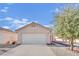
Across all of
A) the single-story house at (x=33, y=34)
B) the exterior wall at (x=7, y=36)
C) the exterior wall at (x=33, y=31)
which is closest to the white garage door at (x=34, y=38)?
the single-story house at (x=33, y=34)

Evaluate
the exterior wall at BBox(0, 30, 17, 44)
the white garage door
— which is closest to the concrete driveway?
the white garage door

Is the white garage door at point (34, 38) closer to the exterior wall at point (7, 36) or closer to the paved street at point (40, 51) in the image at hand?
the paved street at point (40, 51)

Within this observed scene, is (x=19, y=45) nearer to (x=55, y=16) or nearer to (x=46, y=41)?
(x=46, y=41)

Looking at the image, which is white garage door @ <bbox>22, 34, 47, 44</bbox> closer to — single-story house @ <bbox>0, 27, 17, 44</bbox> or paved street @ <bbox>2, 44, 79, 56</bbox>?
paved street @ <bbox>2, 44, 79, 56</bbox>

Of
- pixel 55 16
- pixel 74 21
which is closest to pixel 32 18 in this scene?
pixel 55 16

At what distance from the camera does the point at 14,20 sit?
31.4 ft

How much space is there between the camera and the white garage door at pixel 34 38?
10.3 meters

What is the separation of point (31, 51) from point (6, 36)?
1.29 m

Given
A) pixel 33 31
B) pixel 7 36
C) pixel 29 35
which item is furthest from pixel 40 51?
pixel 7 36

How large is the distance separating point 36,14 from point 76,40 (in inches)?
73.4

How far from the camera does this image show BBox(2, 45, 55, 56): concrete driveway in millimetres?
9414

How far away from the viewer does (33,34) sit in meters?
10.3

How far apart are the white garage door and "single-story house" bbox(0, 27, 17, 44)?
1.79 feet

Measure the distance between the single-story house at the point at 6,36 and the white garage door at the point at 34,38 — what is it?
21.4 inches
